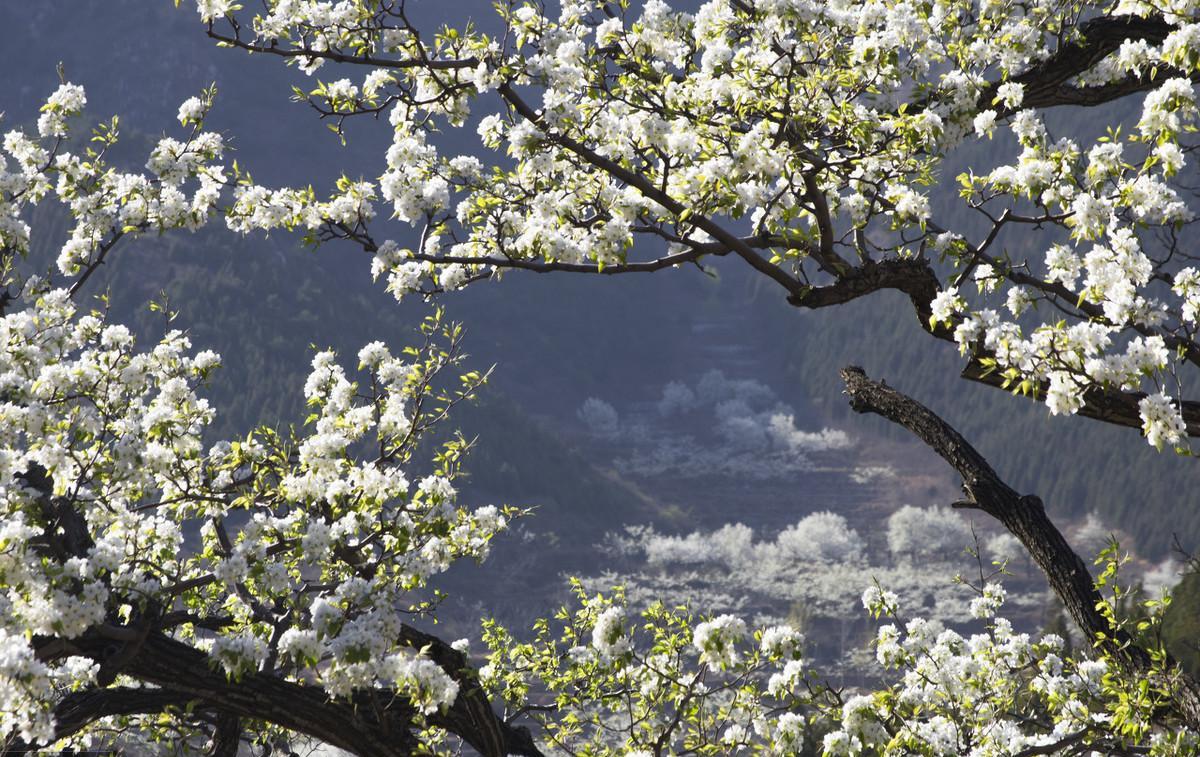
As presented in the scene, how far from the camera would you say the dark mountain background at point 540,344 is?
189 ft

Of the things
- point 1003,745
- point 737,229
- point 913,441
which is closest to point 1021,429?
point 913,441

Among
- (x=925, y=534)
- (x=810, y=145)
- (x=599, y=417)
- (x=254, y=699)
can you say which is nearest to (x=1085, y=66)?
(x=810, y=145)

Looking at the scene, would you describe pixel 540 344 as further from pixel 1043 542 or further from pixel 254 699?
pixel 254 699

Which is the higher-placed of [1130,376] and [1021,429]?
[1021,429]

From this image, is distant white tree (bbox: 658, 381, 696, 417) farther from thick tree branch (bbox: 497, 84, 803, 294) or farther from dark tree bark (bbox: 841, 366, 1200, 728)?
dark tree bark (bbox: 841, 366, 1200, 728)

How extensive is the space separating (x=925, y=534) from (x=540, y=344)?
112ft

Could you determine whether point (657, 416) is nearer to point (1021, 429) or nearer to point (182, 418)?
point (1021, 429)

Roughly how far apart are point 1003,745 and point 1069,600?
1338mm

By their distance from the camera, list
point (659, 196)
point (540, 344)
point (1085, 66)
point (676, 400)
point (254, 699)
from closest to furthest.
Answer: point (254, 699), point (659, 196), point (1085, 66), point (676, 400), point (540, 344)

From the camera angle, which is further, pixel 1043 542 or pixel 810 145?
pixel 810 145

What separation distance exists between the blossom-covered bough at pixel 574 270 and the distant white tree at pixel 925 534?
164 feet

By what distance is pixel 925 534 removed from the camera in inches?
2255

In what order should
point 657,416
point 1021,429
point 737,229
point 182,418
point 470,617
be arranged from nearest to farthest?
point 182,418, point 470,617, point 1021,429, point 657,416, point 737,229

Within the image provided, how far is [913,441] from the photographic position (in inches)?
2840
